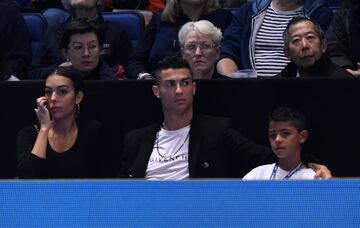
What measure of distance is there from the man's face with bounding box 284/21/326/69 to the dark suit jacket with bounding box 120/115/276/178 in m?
0.69

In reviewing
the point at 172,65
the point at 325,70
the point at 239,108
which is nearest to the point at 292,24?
the point at 325,70

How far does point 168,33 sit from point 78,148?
1414 millimetres

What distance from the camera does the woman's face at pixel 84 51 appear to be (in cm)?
539

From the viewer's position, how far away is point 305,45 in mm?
4930

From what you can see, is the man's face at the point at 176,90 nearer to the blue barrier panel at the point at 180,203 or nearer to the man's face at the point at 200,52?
the man's face at the point at 200,52

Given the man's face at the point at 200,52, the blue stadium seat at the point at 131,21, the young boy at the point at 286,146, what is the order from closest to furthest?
the young boy at the point at 286,146 < the man's face at the point at 200,52 < the blue stadium seat at the point at 131,21

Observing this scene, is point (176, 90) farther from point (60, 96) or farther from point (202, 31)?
point (202, 31)

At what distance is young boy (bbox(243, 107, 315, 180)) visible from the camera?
428 cm

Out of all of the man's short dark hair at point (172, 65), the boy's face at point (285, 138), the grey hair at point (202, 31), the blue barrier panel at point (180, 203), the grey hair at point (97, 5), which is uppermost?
the grey hair at point (97, 5)

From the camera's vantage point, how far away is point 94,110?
488 centimetres

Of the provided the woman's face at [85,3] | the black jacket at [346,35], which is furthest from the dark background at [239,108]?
the woman's face at [85,3]

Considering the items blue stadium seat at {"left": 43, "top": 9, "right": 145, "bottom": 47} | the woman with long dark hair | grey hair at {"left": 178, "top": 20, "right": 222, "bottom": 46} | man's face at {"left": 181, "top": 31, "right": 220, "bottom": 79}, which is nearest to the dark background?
the woman with long dark hair

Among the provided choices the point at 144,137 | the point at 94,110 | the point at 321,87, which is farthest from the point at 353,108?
the point at 94,110

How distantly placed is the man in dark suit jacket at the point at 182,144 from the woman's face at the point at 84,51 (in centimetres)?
83
